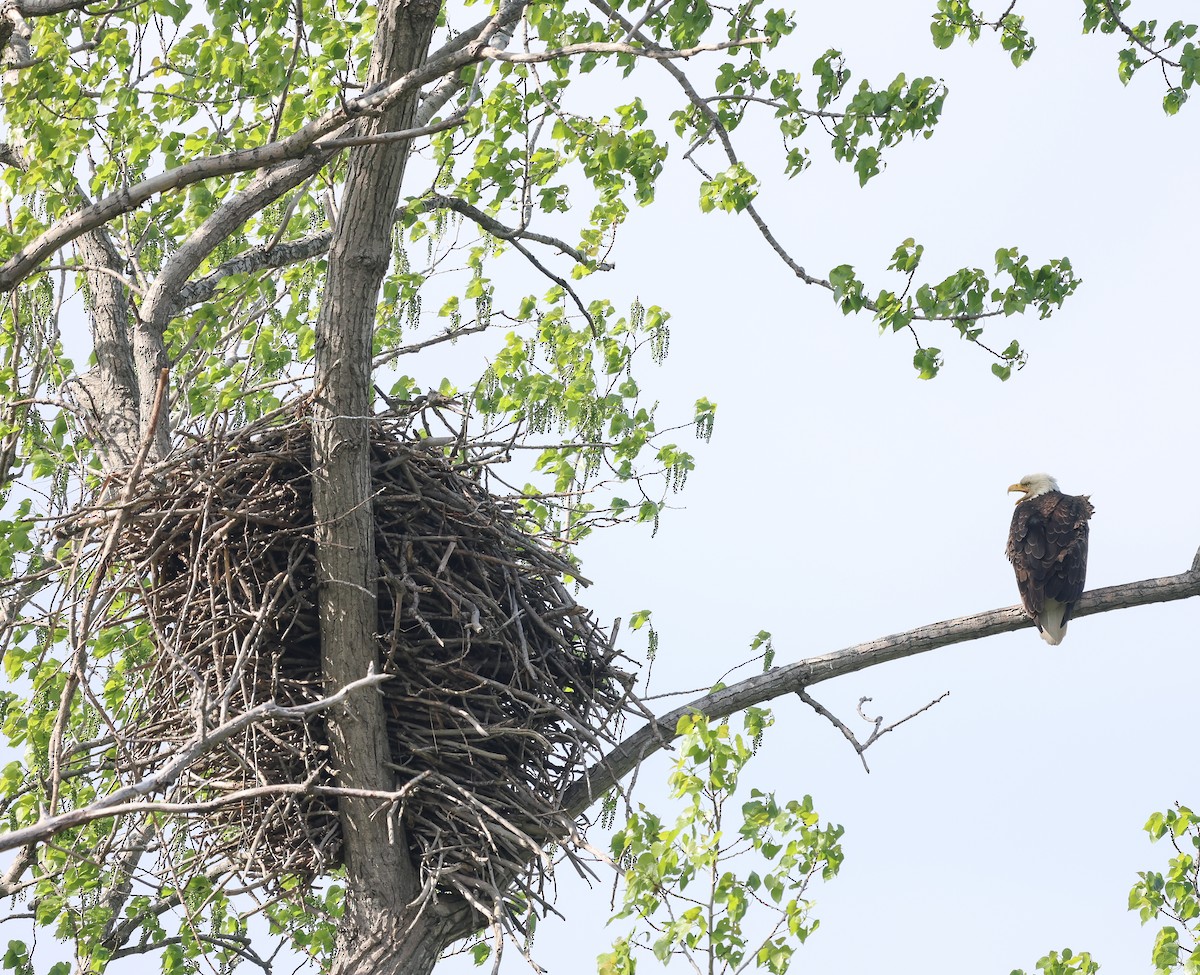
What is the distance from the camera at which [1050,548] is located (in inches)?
272

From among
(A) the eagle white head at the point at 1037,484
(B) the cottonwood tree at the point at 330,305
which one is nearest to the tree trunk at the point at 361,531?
(B) the cottonwood tree at the point at 330,305

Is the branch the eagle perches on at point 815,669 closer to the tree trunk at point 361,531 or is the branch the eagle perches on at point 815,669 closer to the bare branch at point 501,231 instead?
the tree trunk at point 361,531

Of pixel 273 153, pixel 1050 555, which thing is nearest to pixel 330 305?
pixel 273 153

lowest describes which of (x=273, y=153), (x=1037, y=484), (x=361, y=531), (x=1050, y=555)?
(x=361, y=531)

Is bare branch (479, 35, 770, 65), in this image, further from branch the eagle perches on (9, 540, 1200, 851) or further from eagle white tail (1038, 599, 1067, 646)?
eagle white tail (1038, 599, 1067, 646)

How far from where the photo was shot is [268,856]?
4855 millimetres

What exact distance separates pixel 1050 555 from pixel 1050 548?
0.30ft

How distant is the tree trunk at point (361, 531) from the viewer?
412 cm

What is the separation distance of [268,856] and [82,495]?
5.21ft

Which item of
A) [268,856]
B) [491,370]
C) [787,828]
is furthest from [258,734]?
[491,370]

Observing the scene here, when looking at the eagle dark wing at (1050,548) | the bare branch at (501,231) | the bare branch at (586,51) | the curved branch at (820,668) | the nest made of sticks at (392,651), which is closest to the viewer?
the bare branch at (586,51)

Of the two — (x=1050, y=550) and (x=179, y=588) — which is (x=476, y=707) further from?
(x=1050, y=550)

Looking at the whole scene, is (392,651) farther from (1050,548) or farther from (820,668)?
(1050,548)

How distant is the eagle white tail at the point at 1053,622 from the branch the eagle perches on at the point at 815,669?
525mm
